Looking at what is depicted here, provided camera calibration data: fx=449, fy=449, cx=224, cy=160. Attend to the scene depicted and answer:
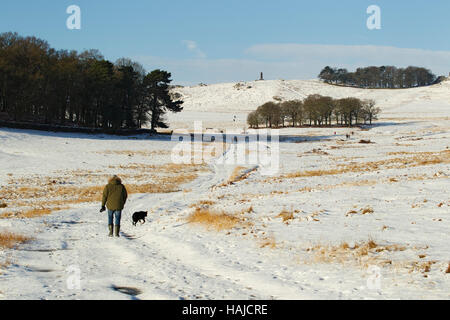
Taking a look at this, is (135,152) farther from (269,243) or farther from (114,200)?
(269,243)

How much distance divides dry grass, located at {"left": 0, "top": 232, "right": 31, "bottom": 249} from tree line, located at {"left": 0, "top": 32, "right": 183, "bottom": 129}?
69871 millimetres

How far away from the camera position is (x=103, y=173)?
141 feet

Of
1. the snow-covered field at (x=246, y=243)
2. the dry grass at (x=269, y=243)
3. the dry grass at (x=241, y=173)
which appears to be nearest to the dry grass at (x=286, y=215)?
the snow-covered field at (x=246, y=243)

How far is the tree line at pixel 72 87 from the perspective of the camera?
3142 inches

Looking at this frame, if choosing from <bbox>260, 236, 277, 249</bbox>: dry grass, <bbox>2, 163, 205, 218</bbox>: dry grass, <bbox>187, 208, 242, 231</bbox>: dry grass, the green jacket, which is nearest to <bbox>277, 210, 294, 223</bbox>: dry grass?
<bbox>187, 208, 242, 231</bbox>: dry grass

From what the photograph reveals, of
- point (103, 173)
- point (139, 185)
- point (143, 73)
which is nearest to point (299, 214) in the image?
point (139, 185)

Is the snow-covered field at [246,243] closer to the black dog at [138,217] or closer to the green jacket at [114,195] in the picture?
the black dog at [138,217]

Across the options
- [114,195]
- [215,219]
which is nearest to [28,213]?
[114,195]

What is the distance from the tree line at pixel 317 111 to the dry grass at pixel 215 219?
390ft

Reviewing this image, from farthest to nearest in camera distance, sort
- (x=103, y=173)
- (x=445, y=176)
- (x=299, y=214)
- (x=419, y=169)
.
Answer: (x=103, y=173), (x=419, y=169), (x=445, y=176), (x=299, y=214)
